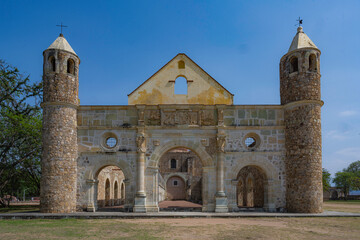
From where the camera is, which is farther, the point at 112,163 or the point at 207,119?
the point at 207,119

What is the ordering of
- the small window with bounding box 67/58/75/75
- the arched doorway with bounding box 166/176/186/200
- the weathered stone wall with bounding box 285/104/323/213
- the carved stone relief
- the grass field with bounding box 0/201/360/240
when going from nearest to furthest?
the grass field with bounding box 0/201/360/240 → the weathered stone wall with bounding box 285/104/323/213 → the carved stone relief → the small window with bounding box 67/58/75/75 → the arched doorway with bounding box 166/176/186/200

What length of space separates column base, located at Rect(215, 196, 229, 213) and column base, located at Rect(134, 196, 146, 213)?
364 centimetres

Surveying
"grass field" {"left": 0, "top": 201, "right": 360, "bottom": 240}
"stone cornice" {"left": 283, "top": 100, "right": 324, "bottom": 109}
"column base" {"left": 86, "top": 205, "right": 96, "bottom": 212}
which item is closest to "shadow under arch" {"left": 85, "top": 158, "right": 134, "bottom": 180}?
"column base" {"left": 86, "top": 205, "right": 96, "bottom": 212}

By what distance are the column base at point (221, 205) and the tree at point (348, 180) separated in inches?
1693

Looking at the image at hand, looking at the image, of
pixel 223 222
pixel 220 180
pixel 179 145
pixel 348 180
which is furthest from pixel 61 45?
pixel 348 180

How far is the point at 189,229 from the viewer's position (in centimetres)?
1206

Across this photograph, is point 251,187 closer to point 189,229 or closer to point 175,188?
point 189,229

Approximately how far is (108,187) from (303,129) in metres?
14.5

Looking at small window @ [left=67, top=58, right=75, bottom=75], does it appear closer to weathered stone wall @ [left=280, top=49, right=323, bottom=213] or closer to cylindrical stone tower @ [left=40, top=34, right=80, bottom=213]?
cylindrical stone tower @ [left=40, top=34, right=80, bottom=213]

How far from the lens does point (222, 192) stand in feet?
57.0

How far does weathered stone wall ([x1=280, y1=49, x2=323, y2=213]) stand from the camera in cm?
1691

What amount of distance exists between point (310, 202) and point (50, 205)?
12.7 meters

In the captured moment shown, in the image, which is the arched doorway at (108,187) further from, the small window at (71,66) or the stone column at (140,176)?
the small window at (71,66)

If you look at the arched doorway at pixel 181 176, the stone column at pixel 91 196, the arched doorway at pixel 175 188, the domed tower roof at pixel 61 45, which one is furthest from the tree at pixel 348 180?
the domed tower roof at pixel 61 45
